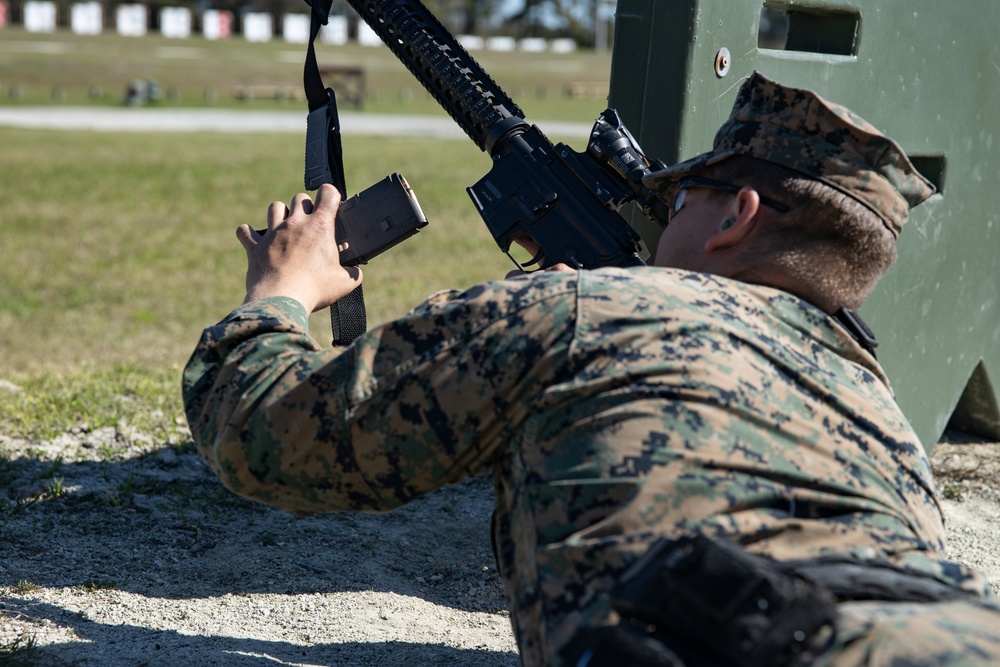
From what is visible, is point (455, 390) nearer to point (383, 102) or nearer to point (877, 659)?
point (877, 659)

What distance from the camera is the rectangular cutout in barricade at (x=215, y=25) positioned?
188 ft

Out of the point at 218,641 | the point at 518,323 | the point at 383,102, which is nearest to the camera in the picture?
the point at 518,323

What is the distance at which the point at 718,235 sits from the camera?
182 cm

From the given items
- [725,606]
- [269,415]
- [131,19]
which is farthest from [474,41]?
[725,606]

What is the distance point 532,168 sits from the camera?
294 centimetres

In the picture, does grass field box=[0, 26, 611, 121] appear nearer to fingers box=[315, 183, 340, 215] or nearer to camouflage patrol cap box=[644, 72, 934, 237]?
fingers box=[315, 183, 340, 215]

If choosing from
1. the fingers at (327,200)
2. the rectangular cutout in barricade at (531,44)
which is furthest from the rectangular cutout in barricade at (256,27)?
the fingers at (327,200)

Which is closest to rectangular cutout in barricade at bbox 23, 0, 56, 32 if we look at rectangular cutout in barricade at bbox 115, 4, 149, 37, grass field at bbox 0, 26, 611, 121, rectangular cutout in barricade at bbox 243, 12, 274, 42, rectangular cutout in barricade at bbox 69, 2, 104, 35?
grass field at bbox 0, 26, 611, 121

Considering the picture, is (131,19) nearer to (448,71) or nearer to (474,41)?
(474,41)

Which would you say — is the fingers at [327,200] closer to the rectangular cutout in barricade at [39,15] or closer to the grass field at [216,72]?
the grass field at [216,72]

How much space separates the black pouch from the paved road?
1831 centimetres

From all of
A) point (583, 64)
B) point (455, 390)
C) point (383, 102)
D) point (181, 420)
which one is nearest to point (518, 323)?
point (455, 390)

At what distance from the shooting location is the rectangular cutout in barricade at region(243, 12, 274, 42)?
59.3 meters

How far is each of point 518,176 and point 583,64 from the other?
5426 cm
